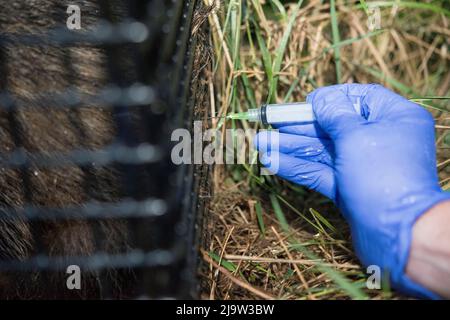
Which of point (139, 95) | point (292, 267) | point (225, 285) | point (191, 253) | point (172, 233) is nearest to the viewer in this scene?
point (139, 95)

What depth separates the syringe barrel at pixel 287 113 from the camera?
160 centimetres

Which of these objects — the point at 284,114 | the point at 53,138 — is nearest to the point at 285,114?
the point at 284,114

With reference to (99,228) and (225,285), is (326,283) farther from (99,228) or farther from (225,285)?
(99,228)

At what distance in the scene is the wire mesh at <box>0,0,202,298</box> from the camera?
0.96 m

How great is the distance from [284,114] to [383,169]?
0.38 meters

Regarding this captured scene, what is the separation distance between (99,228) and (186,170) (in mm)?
471

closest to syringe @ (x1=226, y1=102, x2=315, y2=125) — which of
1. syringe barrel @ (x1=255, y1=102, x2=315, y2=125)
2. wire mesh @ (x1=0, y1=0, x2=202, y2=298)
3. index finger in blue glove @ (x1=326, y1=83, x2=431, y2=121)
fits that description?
syringe barrel @ (x1=255, y1=102, x2=315, y2=125)

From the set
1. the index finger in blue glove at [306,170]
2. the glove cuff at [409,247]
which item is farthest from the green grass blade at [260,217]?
the glove cuff at [409,247]

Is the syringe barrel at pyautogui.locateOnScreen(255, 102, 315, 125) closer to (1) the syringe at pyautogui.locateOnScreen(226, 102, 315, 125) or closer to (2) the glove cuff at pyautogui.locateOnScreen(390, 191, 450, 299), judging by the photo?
(1) the syringe at pyautogui.locateOnScreen(226, 102, 315, 125)

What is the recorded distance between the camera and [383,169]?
4.34ft

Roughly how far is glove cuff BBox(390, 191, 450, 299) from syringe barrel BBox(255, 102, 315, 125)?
1.39 feet

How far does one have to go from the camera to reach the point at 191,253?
122 centimetres

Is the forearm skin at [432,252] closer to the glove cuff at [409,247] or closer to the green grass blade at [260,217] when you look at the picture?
the glove cuff at [409,247]
